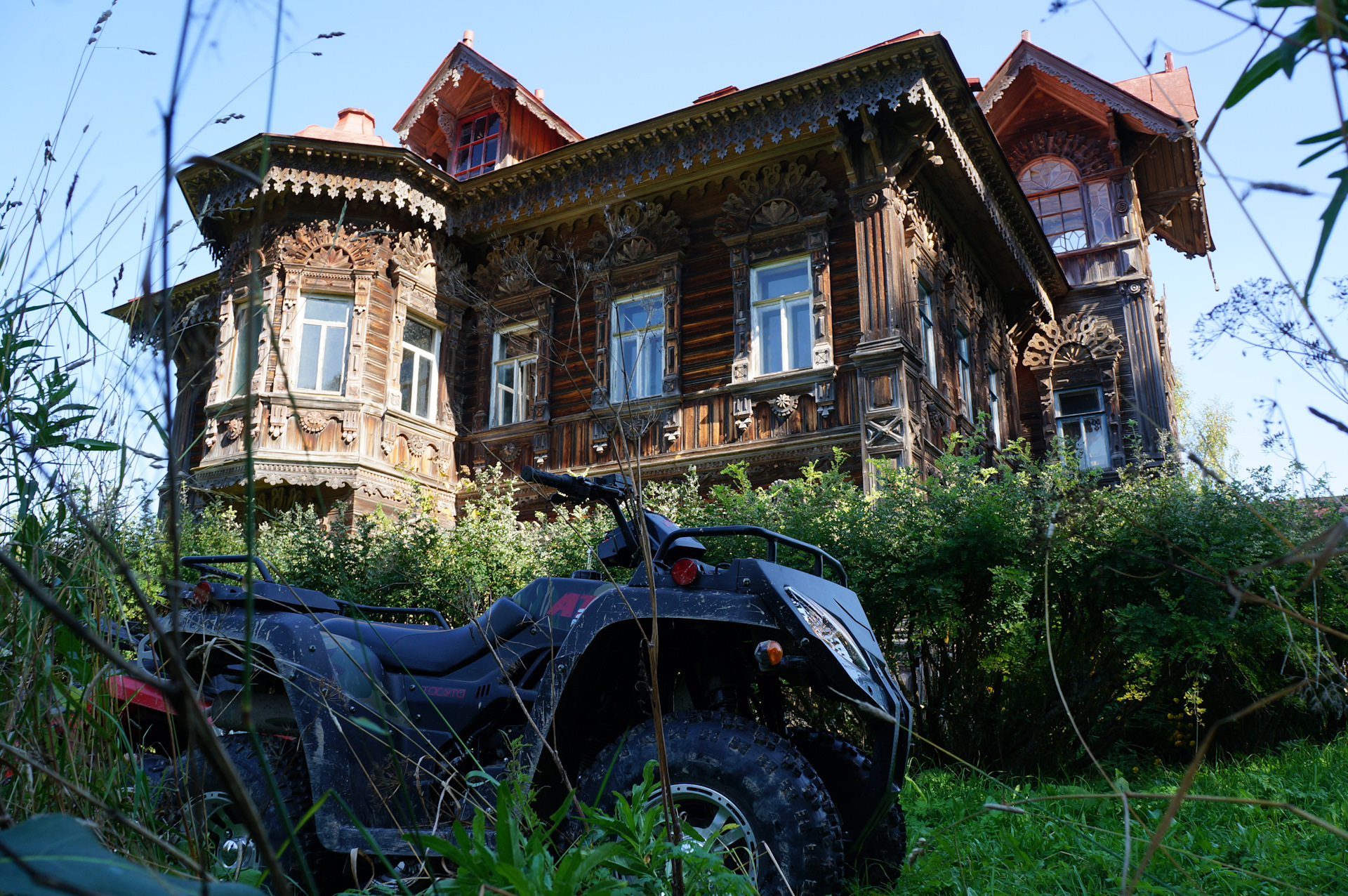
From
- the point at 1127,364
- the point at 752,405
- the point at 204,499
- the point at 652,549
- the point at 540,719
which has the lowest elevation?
the point at 540,719

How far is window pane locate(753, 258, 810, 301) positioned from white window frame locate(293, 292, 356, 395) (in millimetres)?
5903

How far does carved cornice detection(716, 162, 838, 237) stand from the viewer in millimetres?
11906

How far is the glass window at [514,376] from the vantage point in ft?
44.5

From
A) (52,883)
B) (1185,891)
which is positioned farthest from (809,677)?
(52,883)

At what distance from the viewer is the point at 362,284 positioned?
43.5ft

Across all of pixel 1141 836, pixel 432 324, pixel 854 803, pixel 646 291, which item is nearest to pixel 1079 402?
pixel 646 291

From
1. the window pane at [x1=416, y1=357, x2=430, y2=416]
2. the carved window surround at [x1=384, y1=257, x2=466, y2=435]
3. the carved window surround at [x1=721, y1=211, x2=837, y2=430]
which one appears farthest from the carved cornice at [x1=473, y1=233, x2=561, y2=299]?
the carved window surround at [x1=721, y1=211, x2=837, y2=430]

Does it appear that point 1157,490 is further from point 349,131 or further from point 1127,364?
point 349,131

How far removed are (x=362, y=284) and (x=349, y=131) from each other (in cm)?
349

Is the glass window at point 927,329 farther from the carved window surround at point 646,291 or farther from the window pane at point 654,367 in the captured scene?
the window pane at point 654,367

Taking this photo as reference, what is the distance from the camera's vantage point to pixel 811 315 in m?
11.7

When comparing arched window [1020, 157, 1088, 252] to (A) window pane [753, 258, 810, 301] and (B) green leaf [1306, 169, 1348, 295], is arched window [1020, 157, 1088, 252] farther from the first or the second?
(B) green leaf [1306, 169, 1348, 295]

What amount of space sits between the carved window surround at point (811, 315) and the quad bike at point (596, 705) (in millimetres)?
7701

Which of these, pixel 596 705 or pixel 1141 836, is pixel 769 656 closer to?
pixel 596 705
